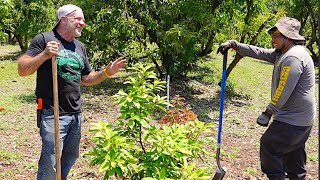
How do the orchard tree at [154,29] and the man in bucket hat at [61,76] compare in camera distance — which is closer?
the man in bucket hat at [61,76]

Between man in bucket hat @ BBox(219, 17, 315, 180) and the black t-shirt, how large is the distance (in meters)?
1.42

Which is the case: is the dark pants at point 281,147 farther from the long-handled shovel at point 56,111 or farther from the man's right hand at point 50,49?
the man's right hand at point 50,49

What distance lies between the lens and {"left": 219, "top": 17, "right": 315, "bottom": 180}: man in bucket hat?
3.37 meters

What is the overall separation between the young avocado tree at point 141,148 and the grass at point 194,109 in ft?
6.00

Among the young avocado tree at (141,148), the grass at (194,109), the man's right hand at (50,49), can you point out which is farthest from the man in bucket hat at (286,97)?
the man's right hand at (50,49)

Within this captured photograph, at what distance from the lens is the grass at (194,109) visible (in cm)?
491

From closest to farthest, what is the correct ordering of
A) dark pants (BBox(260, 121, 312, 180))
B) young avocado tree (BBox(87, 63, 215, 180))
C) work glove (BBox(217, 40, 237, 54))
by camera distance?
young avocado tree (BBox(87, 63, 215, 180)), dark pants (BBox(260, 121, 312, 180)), work glove (BBox(217, 40, 237, 54))

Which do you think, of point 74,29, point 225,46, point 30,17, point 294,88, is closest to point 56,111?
point 74,29

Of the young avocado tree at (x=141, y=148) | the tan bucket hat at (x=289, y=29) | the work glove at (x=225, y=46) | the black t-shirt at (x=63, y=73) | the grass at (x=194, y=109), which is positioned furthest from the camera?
the grass at (x=194, y=109)

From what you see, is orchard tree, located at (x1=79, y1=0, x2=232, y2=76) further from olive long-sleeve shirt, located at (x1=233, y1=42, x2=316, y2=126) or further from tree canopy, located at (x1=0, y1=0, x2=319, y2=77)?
olive long-sleeve shirt, located at (x1=233, y1=42, x2=316, y2=126)

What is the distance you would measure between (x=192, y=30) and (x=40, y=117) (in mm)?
5996

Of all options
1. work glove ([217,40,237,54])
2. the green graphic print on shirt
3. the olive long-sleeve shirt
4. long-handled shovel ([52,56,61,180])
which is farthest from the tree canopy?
long-handled shovel ([52,56,61,180])

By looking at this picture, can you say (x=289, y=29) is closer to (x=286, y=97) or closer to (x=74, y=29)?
(x=286, y=97)

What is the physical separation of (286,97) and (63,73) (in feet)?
6.20
